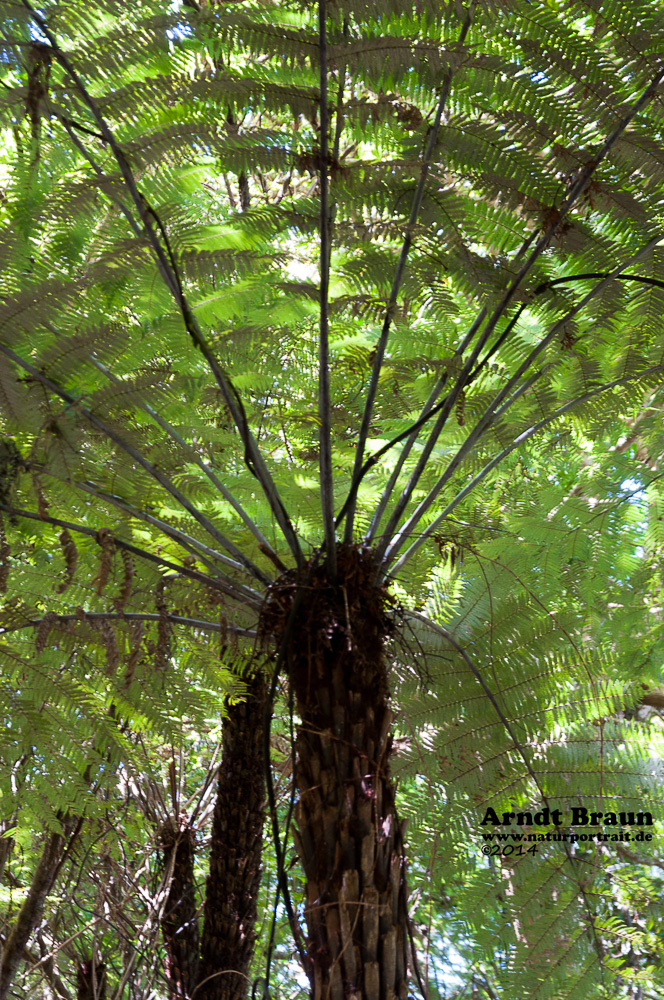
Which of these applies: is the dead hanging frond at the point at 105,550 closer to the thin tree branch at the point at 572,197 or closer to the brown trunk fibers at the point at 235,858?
the thin tree branch at the point at 572,197

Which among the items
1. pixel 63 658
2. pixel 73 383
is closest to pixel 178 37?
pixel 73 383

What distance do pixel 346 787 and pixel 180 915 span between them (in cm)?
235

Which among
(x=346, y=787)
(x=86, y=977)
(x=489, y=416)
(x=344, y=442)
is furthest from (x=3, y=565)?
(x=86, y=977)

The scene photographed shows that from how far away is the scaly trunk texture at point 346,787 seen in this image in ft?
3.86

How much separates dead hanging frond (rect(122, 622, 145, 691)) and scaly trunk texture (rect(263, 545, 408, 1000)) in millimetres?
288

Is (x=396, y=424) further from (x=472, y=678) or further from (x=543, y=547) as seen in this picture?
(x=472, y=678)

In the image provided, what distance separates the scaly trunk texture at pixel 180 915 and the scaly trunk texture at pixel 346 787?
77.0 inches

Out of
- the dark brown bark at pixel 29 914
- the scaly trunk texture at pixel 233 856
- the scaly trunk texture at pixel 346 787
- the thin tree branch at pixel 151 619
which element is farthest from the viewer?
the dark brown bark at pixel 29 914

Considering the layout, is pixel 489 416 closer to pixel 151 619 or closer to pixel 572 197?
pixel 572 197

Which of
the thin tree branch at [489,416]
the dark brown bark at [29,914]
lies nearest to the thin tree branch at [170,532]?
the thin tree branch at [489,416]

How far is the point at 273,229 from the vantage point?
6.09 ft

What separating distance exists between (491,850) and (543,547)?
1069 millimetres

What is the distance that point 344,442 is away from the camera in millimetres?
2656

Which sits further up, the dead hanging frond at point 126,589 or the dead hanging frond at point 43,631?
the dead hanging frond at point 126,589
